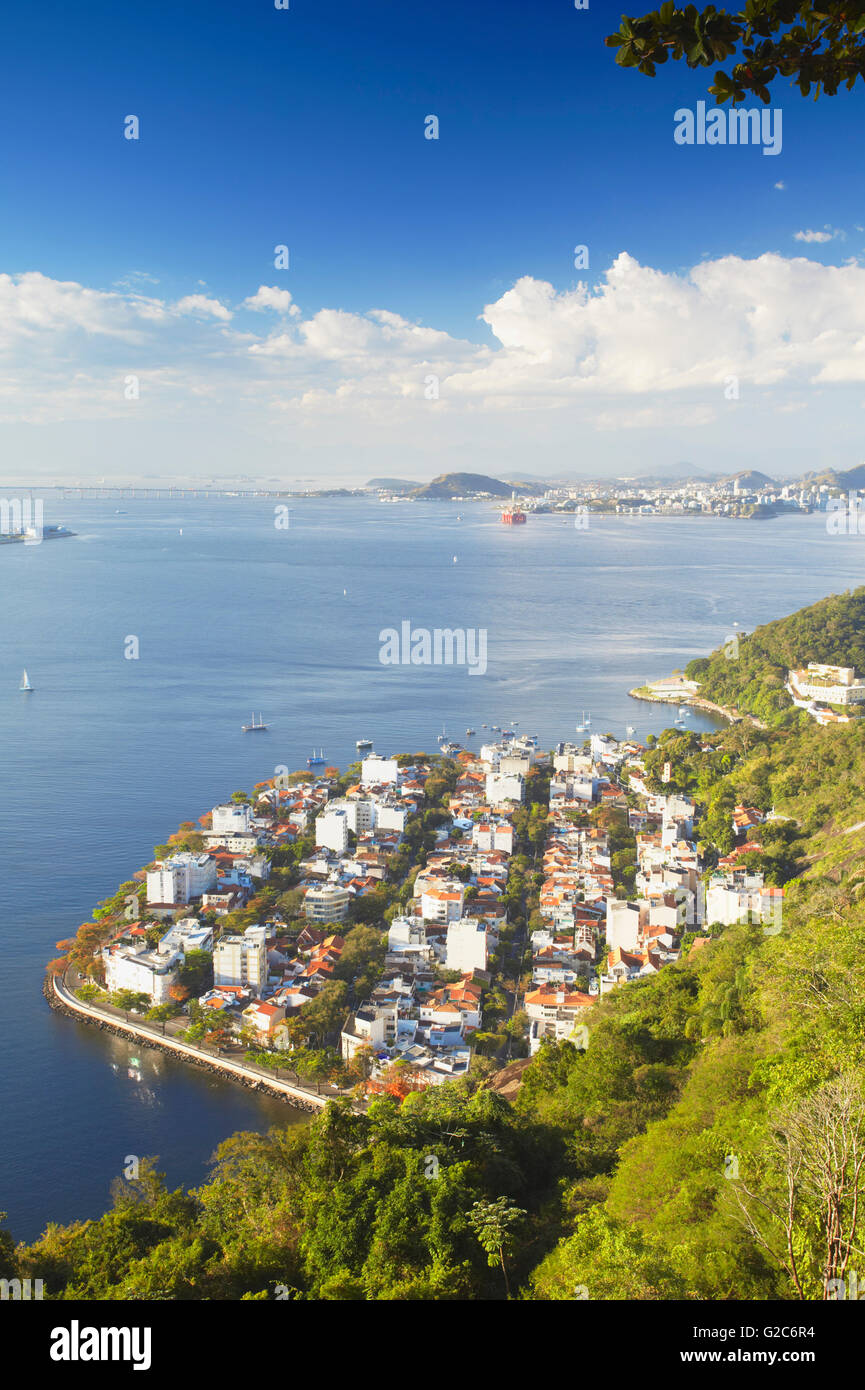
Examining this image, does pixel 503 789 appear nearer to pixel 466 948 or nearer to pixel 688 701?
pixel 466 948

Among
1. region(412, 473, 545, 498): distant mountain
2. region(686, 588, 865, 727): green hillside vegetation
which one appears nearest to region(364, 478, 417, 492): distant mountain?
region(412, 473, 545, 498): distant mountain

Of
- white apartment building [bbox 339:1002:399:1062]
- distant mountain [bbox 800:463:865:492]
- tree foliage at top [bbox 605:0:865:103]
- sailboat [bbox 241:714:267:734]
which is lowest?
white apartment building [bbox 339:1002:399:1062]

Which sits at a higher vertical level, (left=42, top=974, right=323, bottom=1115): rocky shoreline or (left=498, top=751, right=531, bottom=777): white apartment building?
(left=498, top=751, right=531, bottom=777): white apartment building

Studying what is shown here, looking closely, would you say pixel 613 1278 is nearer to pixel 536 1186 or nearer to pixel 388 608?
pixel 536 1186

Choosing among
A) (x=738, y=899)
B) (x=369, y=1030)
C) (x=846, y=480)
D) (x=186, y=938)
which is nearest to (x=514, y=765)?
(x=738, y=899)

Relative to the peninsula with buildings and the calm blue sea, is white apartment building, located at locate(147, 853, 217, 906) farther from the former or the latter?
the calm blue sea

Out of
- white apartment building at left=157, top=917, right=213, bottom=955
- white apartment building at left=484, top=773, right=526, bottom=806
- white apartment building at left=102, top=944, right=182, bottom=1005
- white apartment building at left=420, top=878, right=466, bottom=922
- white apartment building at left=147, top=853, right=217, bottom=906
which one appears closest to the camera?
white apartment building at left=102, top=944, right=182, bottom=1005

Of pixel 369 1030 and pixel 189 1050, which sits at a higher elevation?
pixel 369 1030
